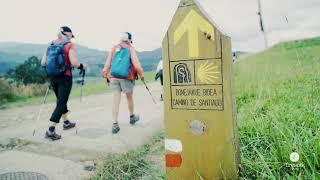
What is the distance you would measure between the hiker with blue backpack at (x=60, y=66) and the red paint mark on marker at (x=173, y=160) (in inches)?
155

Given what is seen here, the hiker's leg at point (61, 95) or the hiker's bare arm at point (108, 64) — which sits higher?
the hiker's bare arm at point (108, 64)

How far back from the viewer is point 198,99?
2.90m

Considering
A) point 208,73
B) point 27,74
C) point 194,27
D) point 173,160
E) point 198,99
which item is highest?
point 27,74

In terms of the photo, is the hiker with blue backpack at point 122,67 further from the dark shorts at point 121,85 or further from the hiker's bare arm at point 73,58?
the hiker's bare arm at point 73,58

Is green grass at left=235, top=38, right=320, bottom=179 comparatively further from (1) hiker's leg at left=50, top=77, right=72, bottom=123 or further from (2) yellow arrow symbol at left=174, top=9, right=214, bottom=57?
(1) hiker's leg at left=50, top=77, right=72, bottom=123

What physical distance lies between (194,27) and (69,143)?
4.19 meters

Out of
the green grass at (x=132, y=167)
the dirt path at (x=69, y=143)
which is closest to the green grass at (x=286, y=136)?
the green grass at (x=132, y=167)

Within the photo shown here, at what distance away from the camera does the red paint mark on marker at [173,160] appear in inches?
121

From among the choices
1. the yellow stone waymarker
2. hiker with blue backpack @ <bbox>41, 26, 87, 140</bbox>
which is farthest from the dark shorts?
the yellow stone waymarker

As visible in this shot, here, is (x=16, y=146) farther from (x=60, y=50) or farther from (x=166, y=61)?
(x=166, y=61)

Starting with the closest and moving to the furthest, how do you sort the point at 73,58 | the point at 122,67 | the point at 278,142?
the point at 278,142, the point at 73,58, the point at 122,67

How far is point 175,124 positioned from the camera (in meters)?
3.06


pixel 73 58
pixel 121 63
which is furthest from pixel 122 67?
pixel 73 58

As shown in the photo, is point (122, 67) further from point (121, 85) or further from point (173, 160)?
point (173, 160)
